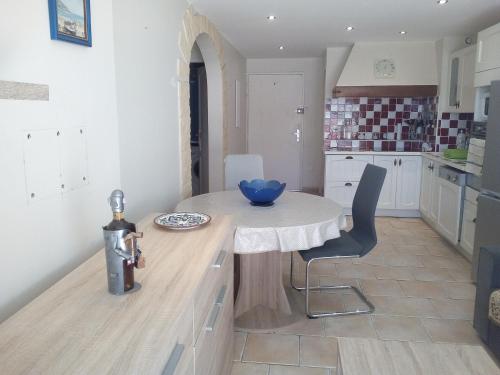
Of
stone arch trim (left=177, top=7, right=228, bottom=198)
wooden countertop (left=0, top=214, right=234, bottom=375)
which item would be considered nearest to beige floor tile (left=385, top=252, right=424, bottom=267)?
stone arch trim (left=177, top=7, right=228, bottom=198)

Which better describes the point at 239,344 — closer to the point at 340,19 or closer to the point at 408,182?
the point at 340,19

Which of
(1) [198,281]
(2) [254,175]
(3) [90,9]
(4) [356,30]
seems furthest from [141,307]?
(4) [356,30]

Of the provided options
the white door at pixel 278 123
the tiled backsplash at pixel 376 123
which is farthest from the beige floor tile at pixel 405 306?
the white door at pixel 278 123

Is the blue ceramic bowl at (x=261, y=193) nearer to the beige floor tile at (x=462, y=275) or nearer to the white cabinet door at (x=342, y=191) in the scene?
the beige floor tile at (x=462, y=275)

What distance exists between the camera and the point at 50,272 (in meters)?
1.50

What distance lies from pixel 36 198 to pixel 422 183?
475cm

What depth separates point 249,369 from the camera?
7.26ft

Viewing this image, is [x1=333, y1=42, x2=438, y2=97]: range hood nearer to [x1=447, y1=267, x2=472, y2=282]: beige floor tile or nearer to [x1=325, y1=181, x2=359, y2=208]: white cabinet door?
Result: [x1=325, y1=181, x2=359, y2=208]: white cabinet door

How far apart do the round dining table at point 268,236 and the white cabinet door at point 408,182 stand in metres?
2.69

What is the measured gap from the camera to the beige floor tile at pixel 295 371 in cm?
217

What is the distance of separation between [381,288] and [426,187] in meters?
2.25

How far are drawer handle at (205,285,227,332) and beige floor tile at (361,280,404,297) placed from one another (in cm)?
168

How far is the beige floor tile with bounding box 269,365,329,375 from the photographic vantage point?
217 cm

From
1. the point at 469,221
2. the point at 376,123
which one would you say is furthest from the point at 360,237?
the point at 376,123
